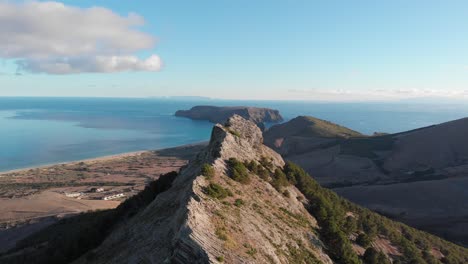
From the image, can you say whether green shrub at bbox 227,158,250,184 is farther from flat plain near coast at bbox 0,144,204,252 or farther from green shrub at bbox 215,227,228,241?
flat plain near coast at bbox 0,144,204,252

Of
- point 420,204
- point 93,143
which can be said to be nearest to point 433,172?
point 420,204

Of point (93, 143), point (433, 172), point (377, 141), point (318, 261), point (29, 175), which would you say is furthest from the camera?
point (93, 143)

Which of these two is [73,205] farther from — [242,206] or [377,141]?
[377,141]

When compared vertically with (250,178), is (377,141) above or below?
below

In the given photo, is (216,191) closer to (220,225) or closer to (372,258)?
(220,225)

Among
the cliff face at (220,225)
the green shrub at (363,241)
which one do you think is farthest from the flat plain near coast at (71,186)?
the green shrub at (363,241)

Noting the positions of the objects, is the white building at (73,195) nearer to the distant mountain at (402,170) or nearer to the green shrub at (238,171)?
the distant mountain at (402,170)
